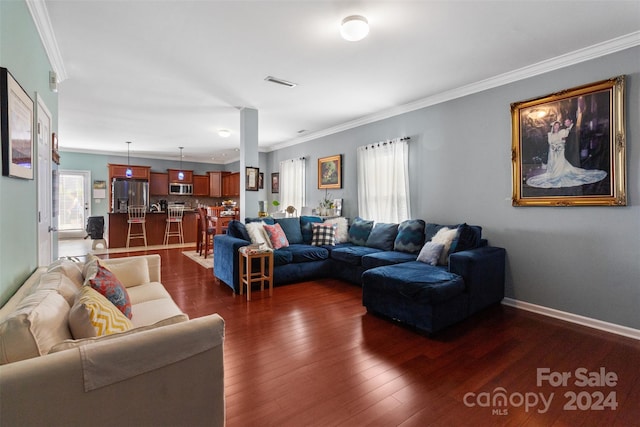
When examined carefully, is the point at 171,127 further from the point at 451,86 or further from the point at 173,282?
the point at 451,86

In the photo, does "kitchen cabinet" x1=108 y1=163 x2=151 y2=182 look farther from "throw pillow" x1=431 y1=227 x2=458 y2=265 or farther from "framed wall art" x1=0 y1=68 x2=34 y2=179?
"throw pillow" x1=431 y1=227 x2=458 y2=265

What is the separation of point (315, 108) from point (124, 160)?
24.6 ft

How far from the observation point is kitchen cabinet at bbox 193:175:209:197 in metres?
10.2

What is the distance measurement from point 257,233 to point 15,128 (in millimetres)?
2818

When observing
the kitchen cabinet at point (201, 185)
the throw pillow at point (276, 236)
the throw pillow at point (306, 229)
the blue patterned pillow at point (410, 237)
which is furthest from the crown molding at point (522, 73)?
the kitchen cabinet at point (201, 185)

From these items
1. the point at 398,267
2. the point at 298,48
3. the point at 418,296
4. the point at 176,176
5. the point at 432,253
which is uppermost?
the point at 298,48

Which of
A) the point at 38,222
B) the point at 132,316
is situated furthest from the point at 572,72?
the point at 38,222

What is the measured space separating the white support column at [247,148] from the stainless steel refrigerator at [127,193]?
5.44 meters

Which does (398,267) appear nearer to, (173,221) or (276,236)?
(276,236)

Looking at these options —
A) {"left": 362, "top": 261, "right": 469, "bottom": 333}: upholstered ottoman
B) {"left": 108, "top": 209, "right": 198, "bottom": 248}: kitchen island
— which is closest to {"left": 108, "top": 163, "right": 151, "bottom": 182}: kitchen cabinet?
{"left": 108, "top": 209, "right": 198, "bottom": 248}: kitchen island

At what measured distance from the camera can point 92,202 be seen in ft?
29.2

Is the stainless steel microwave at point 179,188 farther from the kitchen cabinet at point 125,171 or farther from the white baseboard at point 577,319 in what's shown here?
the white baseboard at point 577,319

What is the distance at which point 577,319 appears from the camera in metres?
2.99

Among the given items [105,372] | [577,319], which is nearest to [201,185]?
[105,372]
